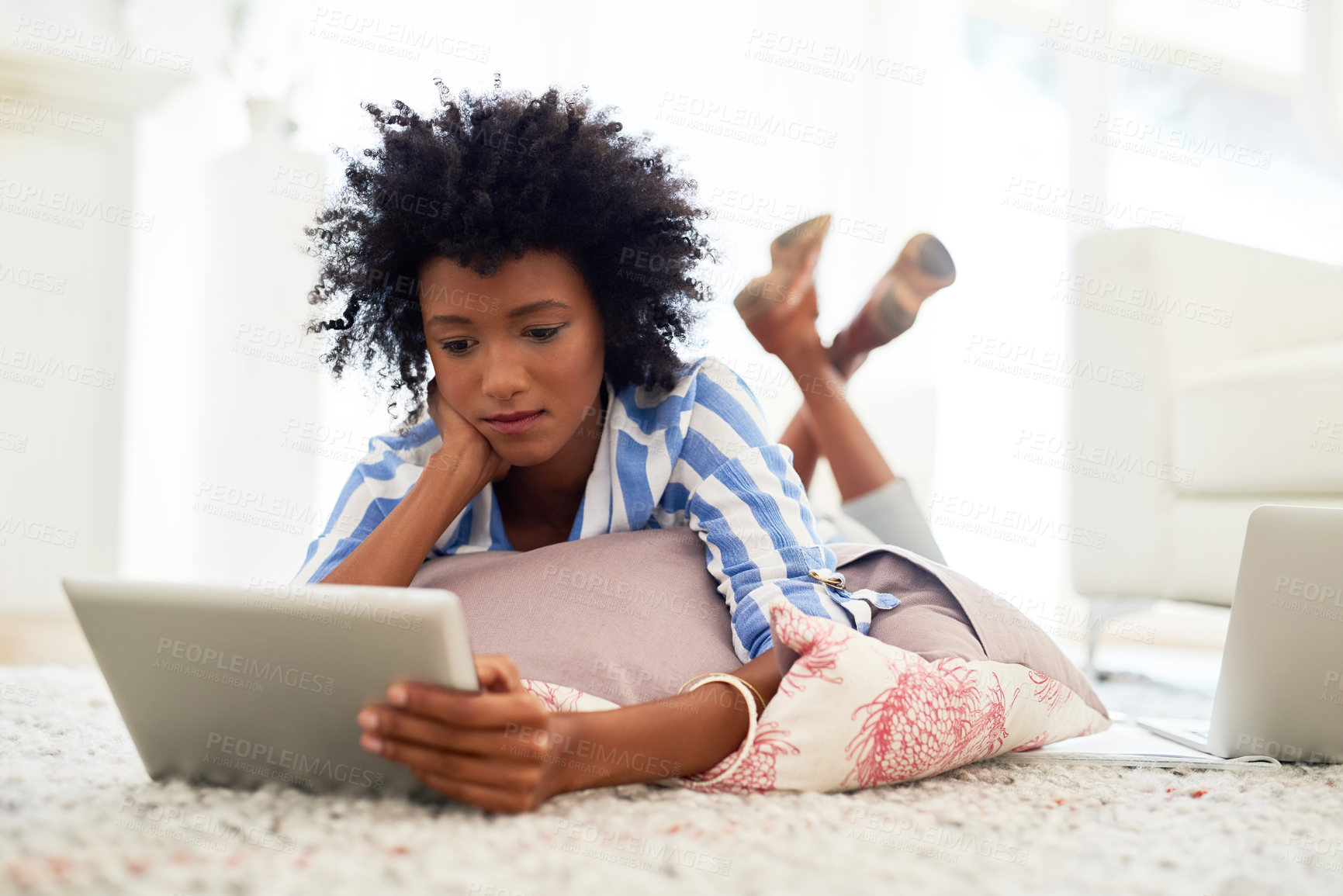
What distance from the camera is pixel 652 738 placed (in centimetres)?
73

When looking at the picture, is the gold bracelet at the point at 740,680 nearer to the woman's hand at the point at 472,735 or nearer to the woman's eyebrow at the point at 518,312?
the woman's hand at the point at 472,735

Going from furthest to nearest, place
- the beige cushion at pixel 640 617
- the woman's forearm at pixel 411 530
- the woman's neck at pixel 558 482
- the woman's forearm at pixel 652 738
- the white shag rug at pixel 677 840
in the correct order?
the woman's neck at pixel 558 482, the woman's forearm at pixel 411 530, the beige cushion at pixel 640 617, the woman's forearm at pixel 652 738, the white shag rug at pixel 677 840

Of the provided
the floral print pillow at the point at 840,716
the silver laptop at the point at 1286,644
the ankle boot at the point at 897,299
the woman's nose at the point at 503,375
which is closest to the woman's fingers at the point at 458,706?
the floral print pillow at the point at 840,716

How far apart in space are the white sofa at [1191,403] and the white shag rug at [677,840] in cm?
69

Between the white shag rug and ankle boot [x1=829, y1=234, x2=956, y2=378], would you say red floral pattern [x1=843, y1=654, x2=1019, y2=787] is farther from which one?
ankle boot [x1=829, y1=234, x2=956, y2=378]

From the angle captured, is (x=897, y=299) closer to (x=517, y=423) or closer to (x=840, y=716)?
(x=517, y=423)

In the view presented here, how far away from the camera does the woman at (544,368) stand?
3.14 feet

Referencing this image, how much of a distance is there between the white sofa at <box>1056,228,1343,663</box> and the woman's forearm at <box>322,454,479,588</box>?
40.9 inches

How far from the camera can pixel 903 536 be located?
55.4 inches

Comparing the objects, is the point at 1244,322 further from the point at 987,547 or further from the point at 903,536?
the point at 987,547

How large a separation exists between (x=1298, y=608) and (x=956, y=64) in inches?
103

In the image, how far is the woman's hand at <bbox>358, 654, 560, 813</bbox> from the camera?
0.58 m

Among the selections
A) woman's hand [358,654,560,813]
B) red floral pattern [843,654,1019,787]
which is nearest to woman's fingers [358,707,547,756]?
woman's hand [358,654,560,813]

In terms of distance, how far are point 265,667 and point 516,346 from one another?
427 millimetres
